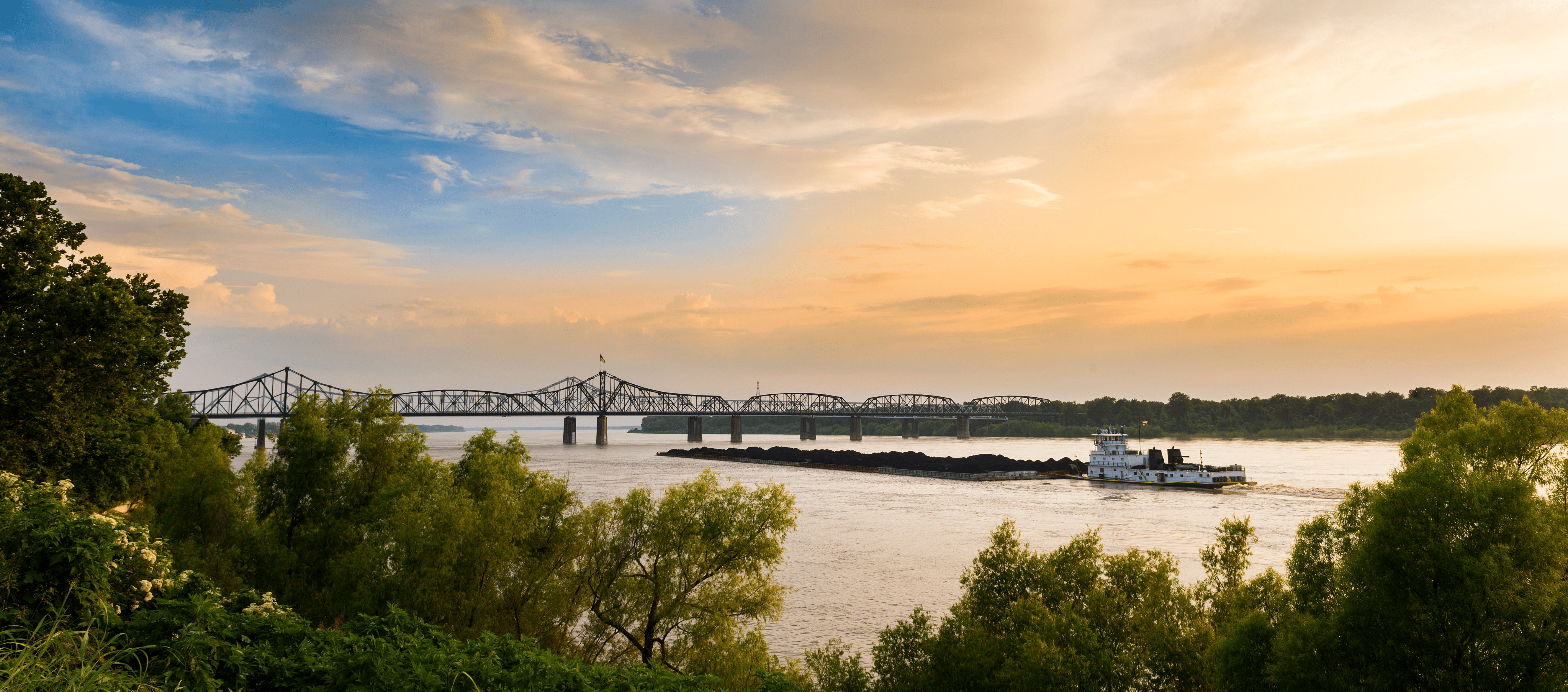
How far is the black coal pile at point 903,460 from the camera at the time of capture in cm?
12269

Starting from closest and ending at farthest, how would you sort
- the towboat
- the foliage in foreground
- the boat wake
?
the foliage in foreground
the boat wake
the towboat

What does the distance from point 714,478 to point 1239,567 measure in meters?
16.4

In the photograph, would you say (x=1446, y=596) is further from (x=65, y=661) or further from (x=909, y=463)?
(x=909, y=463)

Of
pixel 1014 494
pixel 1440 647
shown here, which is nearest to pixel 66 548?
pixel 1440 647

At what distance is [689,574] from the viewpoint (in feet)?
81.7

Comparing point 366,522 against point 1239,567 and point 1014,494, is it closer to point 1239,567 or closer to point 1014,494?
point 1239,567

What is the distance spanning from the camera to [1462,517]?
15.1 m

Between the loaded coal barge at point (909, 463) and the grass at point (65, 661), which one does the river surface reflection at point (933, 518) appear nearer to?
the loaded coal barge at point (909, 463)

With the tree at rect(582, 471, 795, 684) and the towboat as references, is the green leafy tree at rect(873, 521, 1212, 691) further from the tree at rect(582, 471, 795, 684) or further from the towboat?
the towboat

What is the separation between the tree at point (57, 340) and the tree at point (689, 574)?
15.1 m

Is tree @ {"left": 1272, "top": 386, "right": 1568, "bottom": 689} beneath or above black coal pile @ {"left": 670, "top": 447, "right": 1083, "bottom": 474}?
above

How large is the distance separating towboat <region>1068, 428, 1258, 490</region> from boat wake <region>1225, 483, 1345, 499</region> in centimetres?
142

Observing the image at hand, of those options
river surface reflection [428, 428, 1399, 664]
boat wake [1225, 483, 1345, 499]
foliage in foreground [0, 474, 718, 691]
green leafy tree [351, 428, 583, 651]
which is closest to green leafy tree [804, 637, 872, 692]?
river surface reflection [428, 428, 1399, 664]

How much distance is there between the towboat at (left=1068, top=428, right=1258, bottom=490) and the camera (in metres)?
94.8
